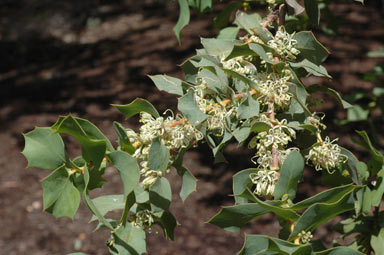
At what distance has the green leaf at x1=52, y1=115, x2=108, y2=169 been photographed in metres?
1.03

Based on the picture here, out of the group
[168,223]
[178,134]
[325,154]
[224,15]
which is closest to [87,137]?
[178,134]

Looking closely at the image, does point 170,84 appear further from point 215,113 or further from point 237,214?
point 237,214

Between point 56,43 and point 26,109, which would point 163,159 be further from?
point 56,43

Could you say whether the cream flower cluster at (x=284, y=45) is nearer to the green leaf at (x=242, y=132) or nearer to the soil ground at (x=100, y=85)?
the green leaf at (x=242, y=132)

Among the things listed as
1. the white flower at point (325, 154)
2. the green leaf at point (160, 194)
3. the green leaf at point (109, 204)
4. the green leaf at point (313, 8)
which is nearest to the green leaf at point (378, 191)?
the white flower at point (325, 154)

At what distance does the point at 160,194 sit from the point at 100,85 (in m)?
4.74

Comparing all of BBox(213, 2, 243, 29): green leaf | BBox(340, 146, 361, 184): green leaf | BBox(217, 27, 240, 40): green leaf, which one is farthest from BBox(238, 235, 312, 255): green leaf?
BBox(213, 2, 243, 29): green leaf

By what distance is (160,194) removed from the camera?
1.10 metres

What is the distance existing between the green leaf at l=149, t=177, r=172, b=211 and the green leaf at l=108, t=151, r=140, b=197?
9 cm

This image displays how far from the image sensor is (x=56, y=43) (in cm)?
687

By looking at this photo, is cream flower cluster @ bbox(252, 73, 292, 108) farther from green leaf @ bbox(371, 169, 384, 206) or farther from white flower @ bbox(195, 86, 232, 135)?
green leaf @ bbox(371, 169, 384, 206)

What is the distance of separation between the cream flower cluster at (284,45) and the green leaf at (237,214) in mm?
421

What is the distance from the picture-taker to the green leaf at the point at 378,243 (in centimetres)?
130

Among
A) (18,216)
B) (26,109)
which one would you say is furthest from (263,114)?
(26,109)
